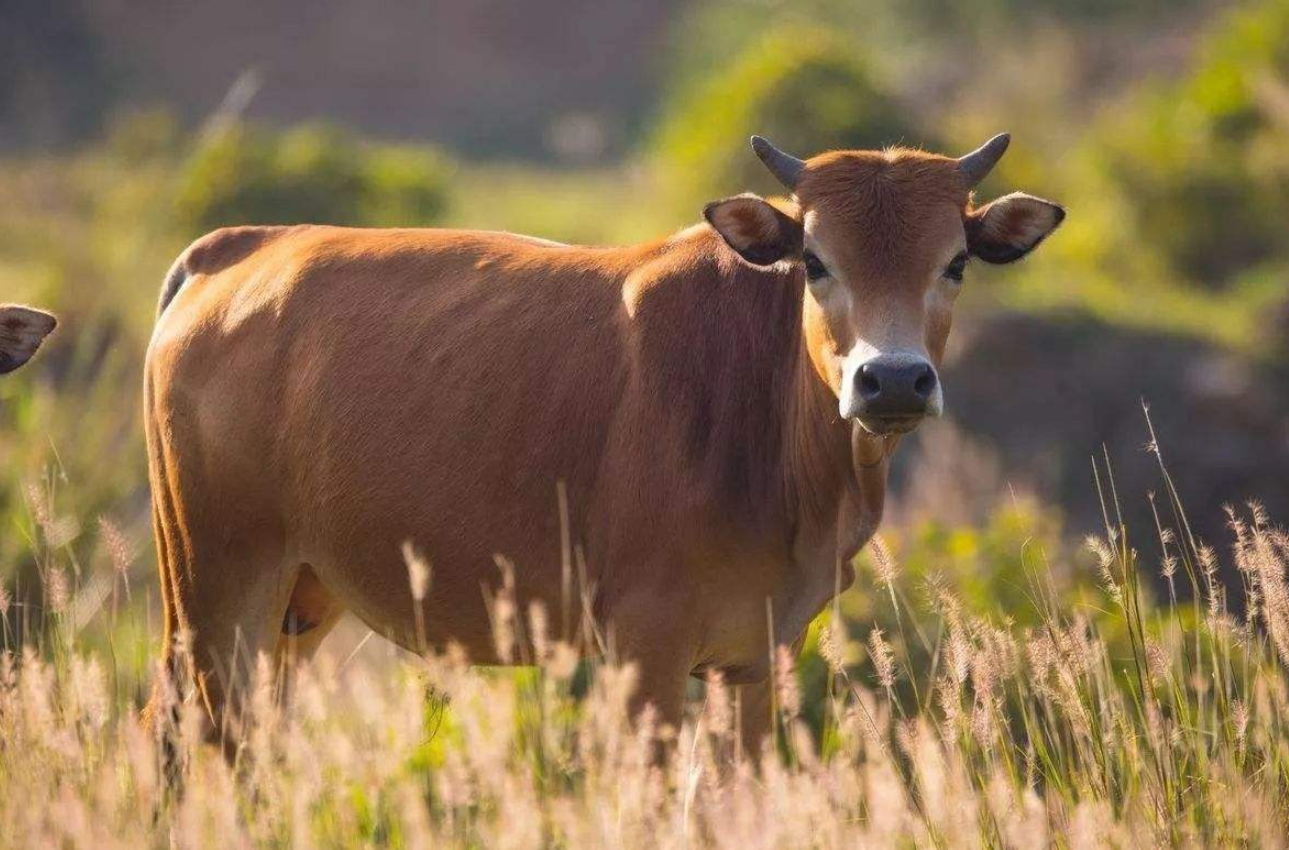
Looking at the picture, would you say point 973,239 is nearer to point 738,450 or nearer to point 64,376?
point 738,450

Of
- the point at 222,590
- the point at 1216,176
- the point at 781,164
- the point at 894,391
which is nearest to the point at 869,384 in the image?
the point at 894,391

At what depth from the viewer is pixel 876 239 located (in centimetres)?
625

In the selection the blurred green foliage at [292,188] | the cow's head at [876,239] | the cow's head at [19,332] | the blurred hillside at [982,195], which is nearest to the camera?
the cow's head at [876,239]

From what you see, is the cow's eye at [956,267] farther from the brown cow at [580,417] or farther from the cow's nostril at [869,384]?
the cow's nostril at [869,384]

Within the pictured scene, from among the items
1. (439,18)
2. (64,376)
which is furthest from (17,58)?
(64,376)

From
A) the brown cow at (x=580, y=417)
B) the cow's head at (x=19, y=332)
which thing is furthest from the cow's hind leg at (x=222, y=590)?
the cow's head at (x=19, y=332)

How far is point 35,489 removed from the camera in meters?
6.11

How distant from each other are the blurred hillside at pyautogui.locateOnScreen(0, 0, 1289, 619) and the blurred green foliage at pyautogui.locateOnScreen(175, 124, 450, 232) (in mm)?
31

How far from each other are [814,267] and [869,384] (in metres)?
0.63

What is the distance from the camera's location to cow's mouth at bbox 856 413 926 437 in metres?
5.87

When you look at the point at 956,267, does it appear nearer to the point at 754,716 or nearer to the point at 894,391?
the point at 894,391

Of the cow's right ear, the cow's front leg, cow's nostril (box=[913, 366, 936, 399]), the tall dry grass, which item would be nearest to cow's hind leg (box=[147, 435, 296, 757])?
the tall dry grass

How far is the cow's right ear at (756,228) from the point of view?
6277 millimetres

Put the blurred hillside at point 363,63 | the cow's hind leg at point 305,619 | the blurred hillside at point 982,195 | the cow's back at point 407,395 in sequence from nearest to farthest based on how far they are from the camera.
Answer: the cow's back at point 407,395
the cow's hind leg at point 305,619
the blurred hillside at point 982,195
the blurred hillside at point 363,63
